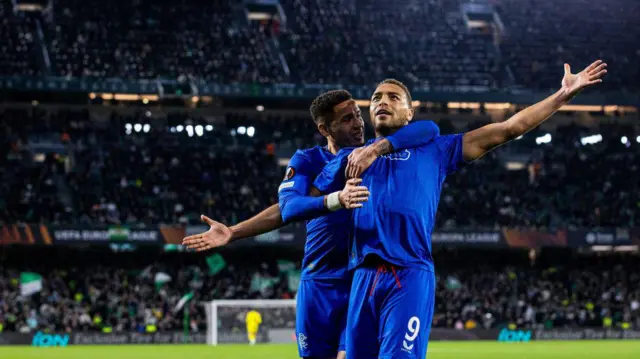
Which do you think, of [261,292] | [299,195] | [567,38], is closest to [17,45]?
[261,292]

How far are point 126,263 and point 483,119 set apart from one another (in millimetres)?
16974

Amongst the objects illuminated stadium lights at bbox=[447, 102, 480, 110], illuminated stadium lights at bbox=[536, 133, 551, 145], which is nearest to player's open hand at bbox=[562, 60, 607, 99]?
illuminated stadium lights at bbox=[447, 102, 480, 110]

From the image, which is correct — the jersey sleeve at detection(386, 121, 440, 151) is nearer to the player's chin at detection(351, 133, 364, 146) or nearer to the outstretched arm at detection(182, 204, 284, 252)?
the player's chin at detection(351, 133, 364, 146)

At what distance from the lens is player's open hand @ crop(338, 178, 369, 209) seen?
5.15m

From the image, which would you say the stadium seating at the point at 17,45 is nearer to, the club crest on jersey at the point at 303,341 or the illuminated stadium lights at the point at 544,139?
the illuminated stadium lights at the point at 544,139

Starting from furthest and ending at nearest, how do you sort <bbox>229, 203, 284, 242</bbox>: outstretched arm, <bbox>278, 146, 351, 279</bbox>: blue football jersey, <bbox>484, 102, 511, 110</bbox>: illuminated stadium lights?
<bbox>484, 102, 511, 110</bbox>: illuminated stadium lights
<bbox>229, 203, 284, 242</bbox>: outstretched arm
<bbox>278, 146, 351, 279</bbox>: blue football jersey

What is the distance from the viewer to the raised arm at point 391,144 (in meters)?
5.39

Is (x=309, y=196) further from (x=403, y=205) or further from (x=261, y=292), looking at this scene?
(x=261, y=292)

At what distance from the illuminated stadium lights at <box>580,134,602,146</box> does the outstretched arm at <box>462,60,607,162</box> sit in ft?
120

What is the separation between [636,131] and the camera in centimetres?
4231

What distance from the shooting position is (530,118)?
554 centimetres

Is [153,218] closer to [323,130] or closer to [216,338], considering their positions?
[216,338]

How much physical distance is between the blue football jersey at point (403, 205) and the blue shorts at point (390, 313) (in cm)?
9

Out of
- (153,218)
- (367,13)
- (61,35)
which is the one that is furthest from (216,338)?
(367,13)
